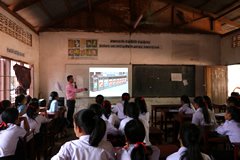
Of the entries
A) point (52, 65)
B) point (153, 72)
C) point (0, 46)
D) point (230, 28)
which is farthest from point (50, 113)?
point (230, 28)

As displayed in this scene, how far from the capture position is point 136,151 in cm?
173

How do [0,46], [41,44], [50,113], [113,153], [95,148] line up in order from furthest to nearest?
[41,44], [50,113], [0,46], [113,153], [95,148]

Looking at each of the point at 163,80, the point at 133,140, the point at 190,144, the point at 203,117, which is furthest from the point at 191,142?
the point at 163,80

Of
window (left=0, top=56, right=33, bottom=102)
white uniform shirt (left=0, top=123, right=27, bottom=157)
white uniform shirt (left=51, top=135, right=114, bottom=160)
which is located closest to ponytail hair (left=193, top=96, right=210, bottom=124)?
white uniform shirt (left=0, top=123, right=27, bottom=157)

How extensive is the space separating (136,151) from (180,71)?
656 cm

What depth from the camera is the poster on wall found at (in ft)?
25.3

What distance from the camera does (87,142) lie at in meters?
1.63

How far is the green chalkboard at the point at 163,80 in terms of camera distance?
25.9ft

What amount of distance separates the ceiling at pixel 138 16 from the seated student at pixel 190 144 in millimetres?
5359

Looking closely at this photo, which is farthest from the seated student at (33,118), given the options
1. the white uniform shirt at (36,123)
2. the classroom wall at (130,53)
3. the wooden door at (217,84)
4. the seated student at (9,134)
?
the wooden door at (217,84)

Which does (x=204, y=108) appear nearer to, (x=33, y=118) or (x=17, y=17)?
(x=33, y=118)

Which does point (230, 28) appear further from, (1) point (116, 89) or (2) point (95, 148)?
(2) point (95, 148)

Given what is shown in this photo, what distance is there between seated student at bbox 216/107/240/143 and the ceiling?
414 cm

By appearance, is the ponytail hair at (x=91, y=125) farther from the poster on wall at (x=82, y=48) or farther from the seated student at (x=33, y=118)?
the poster on wall at (x=82, y=48)
